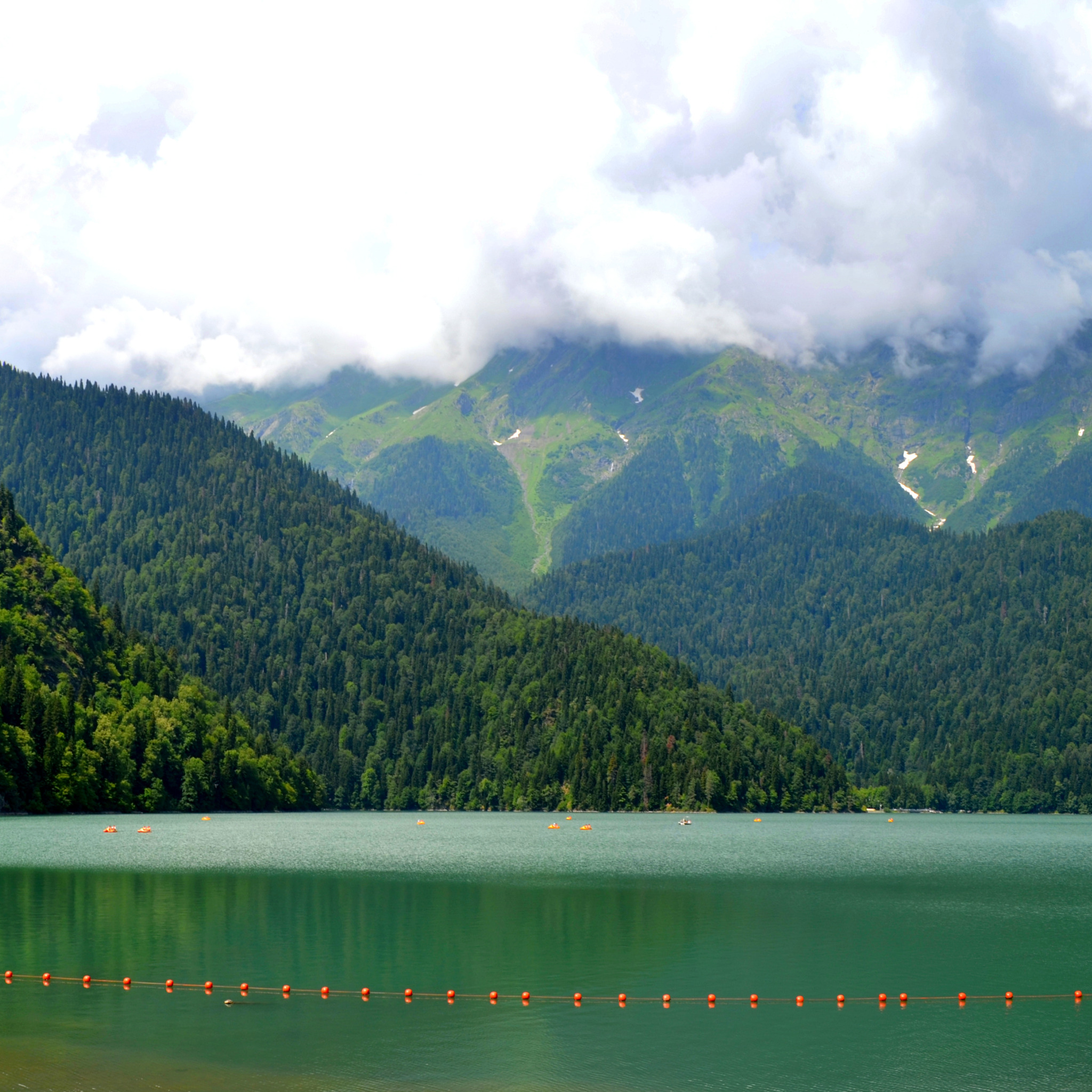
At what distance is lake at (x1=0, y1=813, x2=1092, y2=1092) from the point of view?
2082 inches

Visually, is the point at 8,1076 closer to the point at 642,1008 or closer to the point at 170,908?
the point at 642,1008

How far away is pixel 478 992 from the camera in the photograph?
2628 inches

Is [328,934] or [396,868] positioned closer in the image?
[328,934]

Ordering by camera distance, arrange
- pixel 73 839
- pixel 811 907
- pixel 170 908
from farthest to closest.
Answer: pixel 73 839 → pixel 811 907 → pixel 170 908

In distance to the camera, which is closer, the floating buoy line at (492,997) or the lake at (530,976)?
the lake at (530,976)

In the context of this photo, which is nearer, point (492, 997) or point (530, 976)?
point (492, 997)

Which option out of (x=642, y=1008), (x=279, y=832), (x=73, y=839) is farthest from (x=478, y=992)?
(x=279, y=832)

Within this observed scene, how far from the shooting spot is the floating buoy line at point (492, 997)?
65125mm

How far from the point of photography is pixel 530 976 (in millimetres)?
71375

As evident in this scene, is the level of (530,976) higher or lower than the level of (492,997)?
lower

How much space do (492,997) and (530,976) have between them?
7061 mm

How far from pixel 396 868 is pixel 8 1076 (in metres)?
84.8

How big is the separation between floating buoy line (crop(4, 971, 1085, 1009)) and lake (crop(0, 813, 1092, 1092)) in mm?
347

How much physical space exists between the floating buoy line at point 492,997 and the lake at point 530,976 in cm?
35
